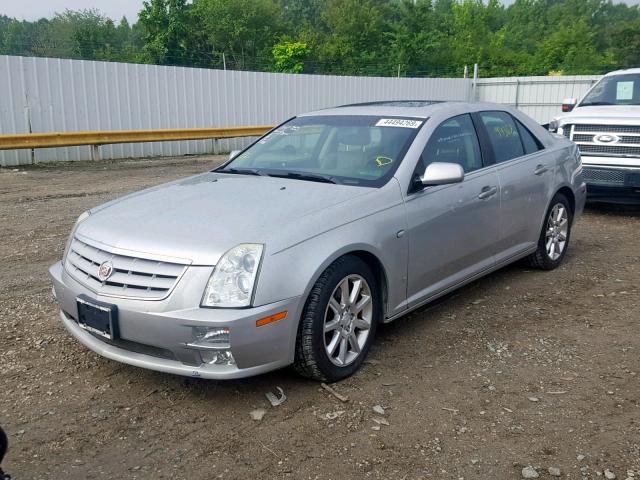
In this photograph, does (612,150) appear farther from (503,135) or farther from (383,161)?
(383,161)

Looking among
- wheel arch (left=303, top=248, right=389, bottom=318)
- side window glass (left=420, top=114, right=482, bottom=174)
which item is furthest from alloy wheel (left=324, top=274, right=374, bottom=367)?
side window glass (left=420, top=114, right=482, bottom=174)

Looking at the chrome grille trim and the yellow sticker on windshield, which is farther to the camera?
the chrome grille trim

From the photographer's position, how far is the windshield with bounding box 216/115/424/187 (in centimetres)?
432

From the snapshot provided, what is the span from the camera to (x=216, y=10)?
6131 cm

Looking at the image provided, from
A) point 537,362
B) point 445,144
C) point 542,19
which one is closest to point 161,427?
point 537,362

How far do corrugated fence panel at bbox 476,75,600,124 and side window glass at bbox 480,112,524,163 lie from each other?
1975cm

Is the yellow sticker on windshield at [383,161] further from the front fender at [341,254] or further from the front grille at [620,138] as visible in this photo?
the front grille at [620,138]

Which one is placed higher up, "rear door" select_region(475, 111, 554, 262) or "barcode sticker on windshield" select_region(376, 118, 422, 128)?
"barcode sticker on windshield" select_region(376, 118, 422, 128)

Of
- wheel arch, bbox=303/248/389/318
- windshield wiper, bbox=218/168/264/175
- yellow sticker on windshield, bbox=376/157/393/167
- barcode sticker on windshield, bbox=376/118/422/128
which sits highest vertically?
barcode sticker on windshield, bbox=376/118/422/128

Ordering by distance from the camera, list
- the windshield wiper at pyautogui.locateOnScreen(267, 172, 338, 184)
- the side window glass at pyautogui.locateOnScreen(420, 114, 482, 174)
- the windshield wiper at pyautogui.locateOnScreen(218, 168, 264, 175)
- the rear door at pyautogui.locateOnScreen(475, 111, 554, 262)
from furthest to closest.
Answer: the rear door at pyautogui.locateOnScreen(475, 111, 554, 262), the windshield wiper at pyautogui.locateOnScreen(218, 168, 264, 175), the side window glass at pyautogui.locateOnScreen(420, 114, 482, 174), the windshield wiper at pyautogui.locateOnScreen(267, 172, 338, 184)

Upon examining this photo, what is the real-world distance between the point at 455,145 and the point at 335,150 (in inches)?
36.7

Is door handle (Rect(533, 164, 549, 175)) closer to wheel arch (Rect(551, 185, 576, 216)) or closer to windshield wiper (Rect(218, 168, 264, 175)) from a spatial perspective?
wheel arch (Rect(551, 185, 576, 216))

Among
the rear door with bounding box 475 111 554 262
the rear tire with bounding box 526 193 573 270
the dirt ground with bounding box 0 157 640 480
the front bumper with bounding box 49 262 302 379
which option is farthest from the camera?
the rear tire with bounding box 526 193 573 270

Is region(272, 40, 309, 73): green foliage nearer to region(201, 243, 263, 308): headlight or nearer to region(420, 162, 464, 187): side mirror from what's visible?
region(420, 162, 464, 187): side mirror
